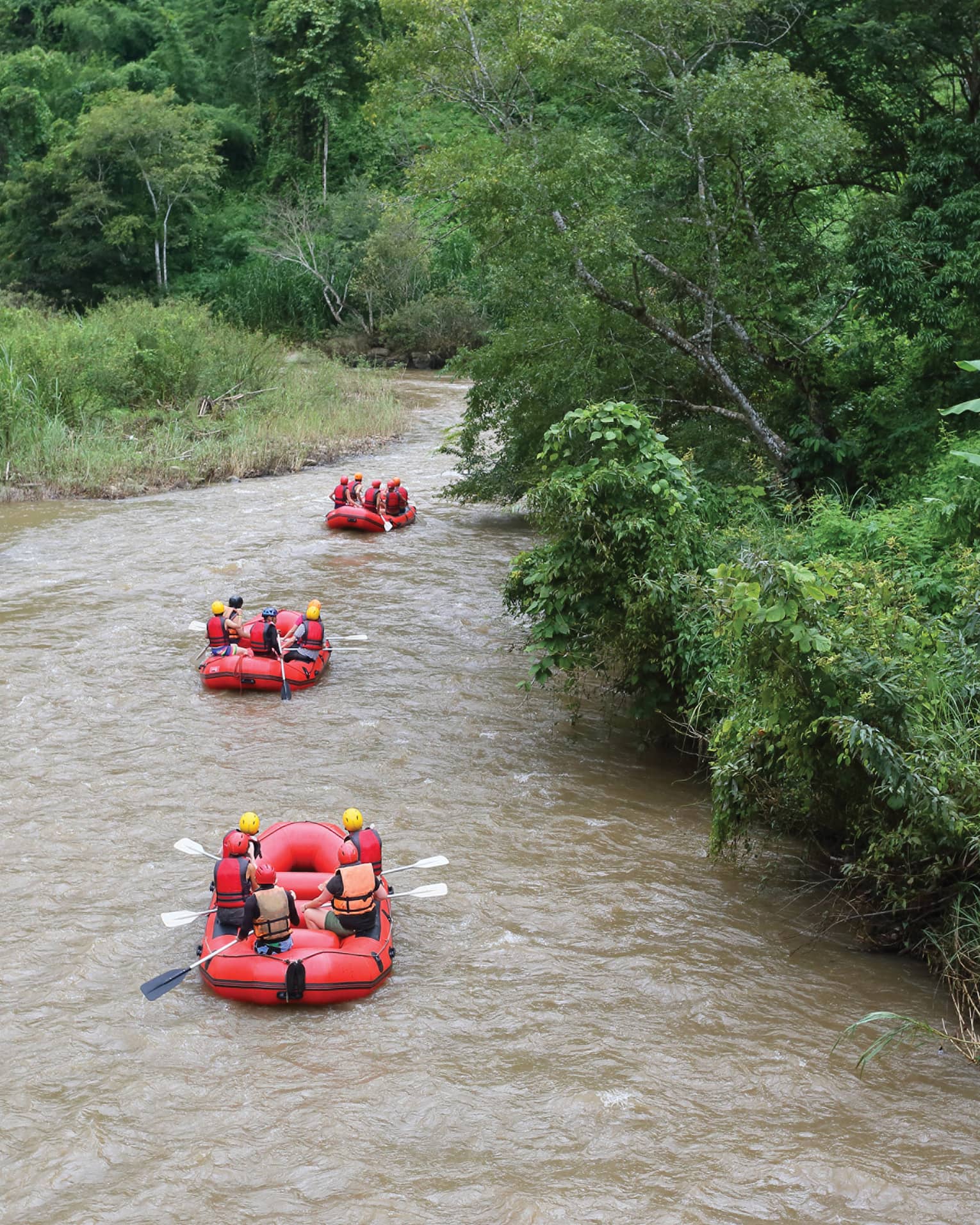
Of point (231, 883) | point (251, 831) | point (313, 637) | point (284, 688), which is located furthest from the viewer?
point (313, 637)

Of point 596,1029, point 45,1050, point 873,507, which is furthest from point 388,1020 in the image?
point 873,507

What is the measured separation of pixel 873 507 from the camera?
10.0 m

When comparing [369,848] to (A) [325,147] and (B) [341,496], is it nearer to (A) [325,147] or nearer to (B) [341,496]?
(B) [341,496]

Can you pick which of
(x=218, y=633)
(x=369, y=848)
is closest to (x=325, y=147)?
(x=218, y=633)

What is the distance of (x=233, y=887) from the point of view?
6.26m

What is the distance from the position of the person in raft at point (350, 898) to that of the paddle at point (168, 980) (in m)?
0.53

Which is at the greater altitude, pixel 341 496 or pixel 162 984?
pixel 341 496

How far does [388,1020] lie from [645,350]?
323 inches

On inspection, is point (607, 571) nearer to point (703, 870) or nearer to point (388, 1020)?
point (703, 870)

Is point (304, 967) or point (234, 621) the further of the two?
point (234, 621)

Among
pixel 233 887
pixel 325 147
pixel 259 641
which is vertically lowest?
pixel 233 887

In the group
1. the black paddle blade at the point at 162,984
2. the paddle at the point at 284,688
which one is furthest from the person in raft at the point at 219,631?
the black paddle blade at the point at 162,984

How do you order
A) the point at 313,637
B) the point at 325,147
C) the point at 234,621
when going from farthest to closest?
the point at 325,147 < the point at 234,621 < the point at 313,637

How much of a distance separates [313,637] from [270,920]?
462 cm
